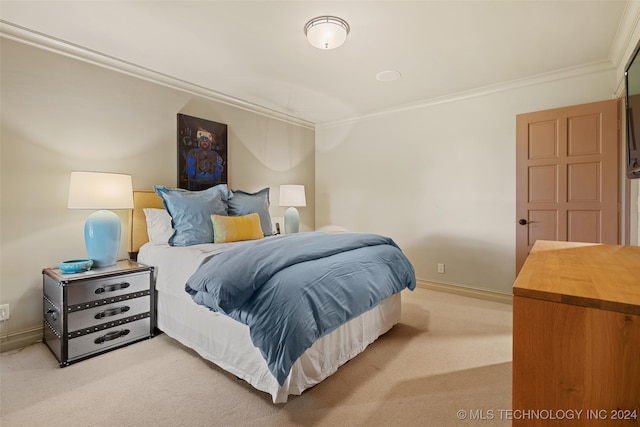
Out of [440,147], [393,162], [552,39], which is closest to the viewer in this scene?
[552,39]

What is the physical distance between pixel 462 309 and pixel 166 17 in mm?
3717

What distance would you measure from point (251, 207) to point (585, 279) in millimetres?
2834

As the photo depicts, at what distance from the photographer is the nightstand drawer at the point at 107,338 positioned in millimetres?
2143

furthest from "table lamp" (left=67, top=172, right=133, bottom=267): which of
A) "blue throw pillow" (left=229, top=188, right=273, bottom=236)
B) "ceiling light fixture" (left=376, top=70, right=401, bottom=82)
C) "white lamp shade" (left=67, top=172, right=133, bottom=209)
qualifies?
"ceiling light fixture" (left=376, top=70, right=401, bottom=82)

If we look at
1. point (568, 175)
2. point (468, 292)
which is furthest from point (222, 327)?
point (568, 175)

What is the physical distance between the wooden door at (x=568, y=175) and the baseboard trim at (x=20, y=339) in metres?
4.50

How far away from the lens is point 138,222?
2.92m

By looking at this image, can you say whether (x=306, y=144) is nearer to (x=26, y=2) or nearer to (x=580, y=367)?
(x=26, y=2)

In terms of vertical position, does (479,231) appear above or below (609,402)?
above

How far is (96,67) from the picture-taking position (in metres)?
2.71

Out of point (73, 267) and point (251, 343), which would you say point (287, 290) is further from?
point (73, 267)

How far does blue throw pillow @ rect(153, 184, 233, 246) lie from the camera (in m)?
2.66

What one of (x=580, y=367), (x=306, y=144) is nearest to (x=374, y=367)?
(x=580, y=367)

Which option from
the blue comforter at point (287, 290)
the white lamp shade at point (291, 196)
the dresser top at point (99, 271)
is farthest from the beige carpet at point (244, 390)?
the white lamp shade at point (291, 196)
